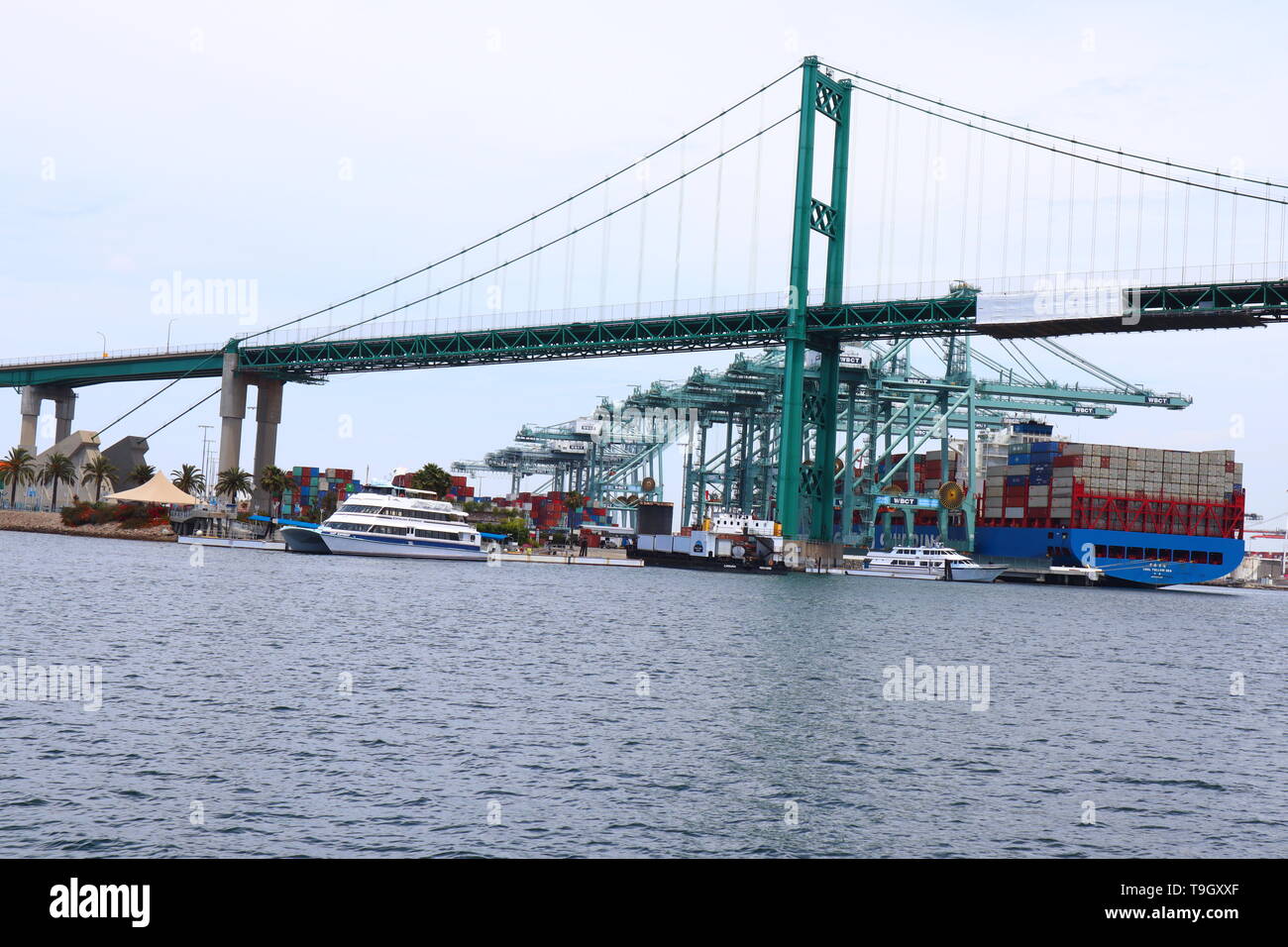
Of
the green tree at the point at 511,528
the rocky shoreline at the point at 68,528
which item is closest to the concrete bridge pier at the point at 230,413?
the rocky shoreline at the point at 68,528

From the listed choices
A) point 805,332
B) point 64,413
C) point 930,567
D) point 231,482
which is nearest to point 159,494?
point 231,482

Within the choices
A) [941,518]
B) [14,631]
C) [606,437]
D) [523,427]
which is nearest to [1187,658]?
[14,631]

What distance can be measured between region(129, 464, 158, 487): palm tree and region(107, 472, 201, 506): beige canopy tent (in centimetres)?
1433

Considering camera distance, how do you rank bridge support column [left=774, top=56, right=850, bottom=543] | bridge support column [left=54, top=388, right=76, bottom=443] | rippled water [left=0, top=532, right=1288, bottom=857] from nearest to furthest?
rippled water [left=0, top=532, right=1288, bottom=857]
bridge support column [left=774, top=56, right=850, bottom=543]
bridge support column [left=54, top=388, right=76, bottom=443]

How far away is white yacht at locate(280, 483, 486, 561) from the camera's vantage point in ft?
339

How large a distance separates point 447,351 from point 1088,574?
68.8 meters

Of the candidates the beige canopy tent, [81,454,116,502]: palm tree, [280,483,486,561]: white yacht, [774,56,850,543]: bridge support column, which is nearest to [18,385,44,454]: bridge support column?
[81,454,116,502]: palm tree

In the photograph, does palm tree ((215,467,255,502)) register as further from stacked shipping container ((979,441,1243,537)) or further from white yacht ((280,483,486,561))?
stacked shipping container ((979,441,1243,537))

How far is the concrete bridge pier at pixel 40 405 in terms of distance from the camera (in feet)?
507

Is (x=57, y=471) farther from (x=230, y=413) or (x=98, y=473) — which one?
(x=230, y=413)

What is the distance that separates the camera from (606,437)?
18188 cm

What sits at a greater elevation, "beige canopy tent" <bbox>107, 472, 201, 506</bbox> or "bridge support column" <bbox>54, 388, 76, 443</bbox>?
"bridge support column" <bbox>54, 388, 76, 443</bbox>

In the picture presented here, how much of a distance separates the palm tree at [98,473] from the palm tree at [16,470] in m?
8.30

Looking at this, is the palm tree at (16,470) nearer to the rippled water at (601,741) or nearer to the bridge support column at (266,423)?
the bridge support column at (266,423)
